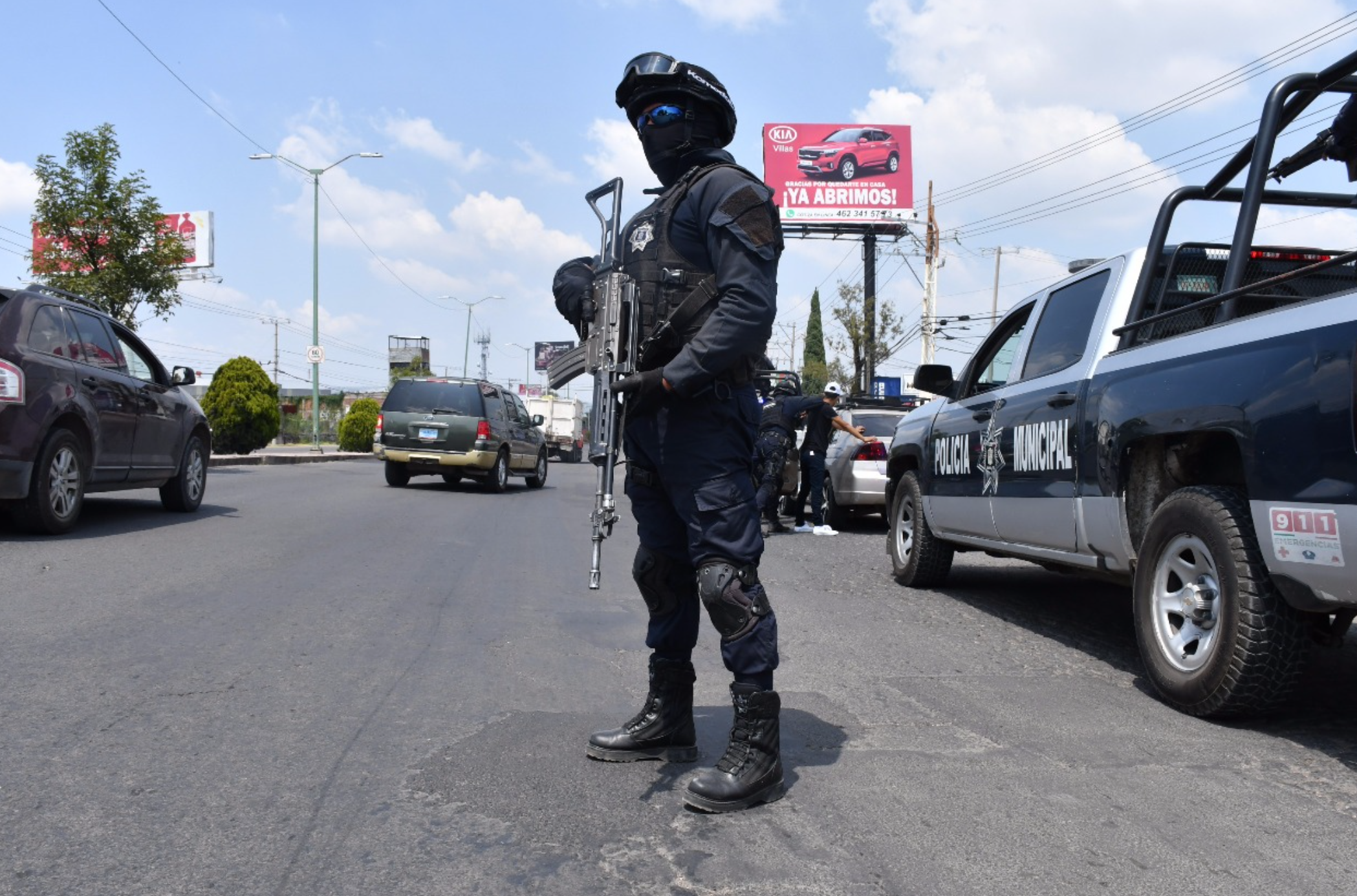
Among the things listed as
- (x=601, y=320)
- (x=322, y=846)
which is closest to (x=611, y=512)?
(x=601, y=320)

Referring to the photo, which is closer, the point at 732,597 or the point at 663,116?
the point at 732,597

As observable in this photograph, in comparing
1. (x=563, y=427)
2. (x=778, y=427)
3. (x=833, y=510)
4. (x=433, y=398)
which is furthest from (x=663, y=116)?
(x=563, y=427)

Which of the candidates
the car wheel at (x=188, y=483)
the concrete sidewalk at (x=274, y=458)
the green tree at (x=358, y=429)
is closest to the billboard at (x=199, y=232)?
the green tree at (x=358, y=429)

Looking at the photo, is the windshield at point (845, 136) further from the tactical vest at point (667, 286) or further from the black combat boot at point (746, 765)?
the black combat boot at point (746, 765)

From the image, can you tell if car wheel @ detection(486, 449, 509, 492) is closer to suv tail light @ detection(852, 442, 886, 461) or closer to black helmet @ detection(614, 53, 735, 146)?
suv tail light @ detection(852, 442, 886, 461)

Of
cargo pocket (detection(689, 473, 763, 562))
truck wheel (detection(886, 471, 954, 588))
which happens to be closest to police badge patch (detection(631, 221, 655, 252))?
cargo pocket (detection(689, 473, 763, 562))

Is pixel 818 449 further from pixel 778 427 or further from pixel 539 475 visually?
pixel 539 475

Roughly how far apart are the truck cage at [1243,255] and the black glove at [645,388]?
2.35m

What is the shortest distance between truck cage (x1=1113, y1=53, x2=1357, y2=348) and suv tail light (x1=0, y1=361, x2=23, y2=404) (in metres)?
6.82

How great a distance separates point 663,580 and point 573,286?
3.24 ft

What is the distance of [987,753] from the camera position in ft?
11.9

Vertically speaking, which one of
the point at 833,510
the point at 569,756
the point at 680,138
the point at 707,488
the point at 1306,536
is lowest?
the point at 569,756

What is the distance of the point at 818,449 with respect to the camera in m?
11.8

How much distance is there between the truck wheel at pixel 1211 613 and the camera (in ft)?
12.3
